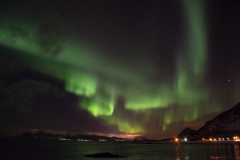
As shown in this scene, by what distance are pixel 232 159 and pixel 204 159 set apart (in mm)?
8116

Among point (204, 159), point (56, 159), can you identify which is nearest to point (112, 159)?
point (56, 159)

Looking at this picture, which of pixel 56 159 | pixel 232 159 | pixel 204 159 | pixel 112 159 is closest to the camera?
pixel 232 159

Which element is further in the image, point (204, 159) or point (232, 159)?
point (204, 159)

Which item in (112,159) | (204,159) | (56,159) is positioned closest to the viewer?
(204,159)

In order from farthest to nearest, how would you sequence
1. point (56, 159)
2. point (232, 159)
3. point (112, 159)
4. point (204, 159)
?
point (56, 159), point (112, 159), point (204, 159), point (232, 159)

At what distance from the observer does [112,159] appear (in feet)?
224

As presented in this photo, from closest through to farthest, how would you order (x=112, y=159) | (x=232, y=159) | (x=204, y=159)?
(x=232, y=159), (x=204, y=159), (x=112, y=159)

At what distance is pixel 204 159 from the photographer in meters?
61.4

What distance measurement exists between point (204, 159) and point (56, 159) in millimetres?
45662

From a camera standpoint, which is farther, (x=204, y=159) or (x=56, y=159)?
(x=56, y=159)

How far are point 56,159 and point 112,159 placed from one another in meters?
20.0

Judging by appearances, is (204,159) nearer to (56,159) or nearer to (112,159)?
(112,159)

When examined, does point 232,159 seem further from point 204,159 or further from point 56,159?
point 56,159

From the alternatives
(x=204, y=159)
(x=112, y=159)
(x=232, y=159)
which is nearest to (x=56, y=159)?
(x=112, y=159)
